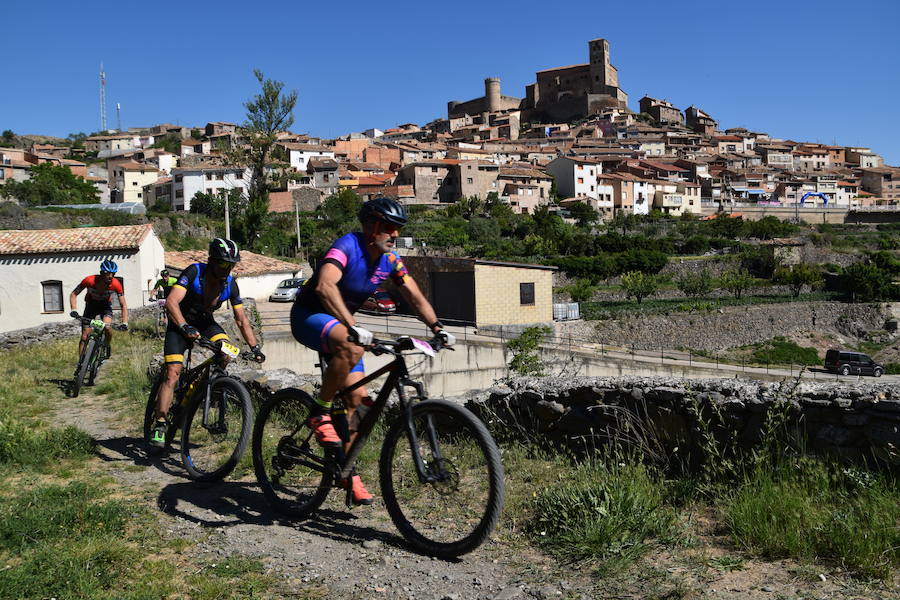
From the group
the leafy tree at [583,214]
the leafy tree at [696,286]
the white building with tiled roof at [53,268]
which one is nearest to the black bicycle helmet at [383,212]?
the white building with tiled roof at [53,268]

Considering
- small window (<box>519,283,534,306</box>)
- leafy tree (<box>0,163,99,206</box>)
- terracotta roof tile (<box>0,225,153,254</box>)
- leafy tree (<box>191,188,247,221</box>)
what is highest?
leafy tree (<box>0,163,99,206</box>)

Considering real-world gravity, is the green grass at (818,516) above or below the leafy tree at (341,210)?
below

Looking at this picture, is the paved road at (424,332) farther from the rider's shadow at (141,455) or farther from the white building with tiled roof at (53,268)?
the rider's shadow at (141,455)

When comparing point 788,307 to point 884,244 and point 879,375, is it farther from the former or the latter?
point 884,244

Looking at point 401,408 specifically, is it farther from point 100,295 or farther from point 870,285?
point 870,285

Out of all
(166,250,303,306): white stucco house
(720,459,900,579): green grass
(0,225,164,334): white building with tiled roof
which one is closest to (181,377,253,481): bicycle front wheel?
(720,459,900,579): green grass

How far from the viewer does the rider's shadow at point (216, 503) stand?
406 cm

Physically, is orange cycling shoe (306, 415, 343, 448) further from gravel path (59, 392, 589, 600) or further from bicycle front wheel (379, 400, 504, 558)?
gravel path (59, 392, 589, 600)

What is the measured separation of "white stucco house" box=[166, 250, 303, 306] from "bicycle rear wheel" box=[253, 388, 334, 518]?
29.6 m

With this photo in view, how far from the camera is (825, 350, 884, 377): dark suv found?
110ft

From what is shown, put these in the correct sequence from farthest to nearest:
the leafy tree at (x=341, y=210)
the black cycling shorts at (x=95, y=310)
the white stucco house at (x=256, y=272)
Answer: the leafy tree at (x=341, y=210) → the white stucco house at (x=256, y=272) → the black cycling shorts at (x=95, y=310)

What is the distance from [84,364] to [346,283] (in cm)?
604

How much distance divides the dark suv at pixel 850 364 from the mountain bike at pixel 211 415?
34.8 m

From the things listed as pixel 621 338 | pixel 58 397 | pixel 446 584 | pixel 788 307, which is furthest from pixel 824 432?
pixel 788 307
